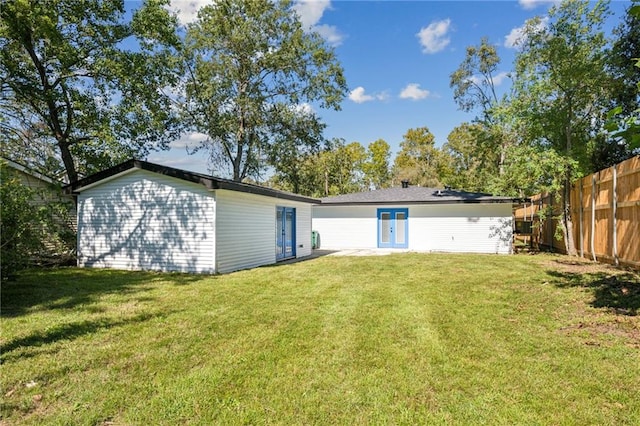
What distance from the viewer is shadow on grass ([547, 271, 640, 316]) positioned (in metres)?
5.17

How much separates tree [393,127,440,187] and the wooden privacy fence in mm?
26163

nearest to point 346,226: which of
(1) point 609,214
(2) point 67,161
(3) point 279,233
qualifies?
(3) point 279,233

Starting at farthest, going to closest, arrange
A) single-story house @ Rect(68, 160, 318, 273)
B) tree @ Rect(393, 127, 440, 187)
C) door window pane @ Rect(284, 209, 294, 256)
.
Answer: tree @ Rect(393, 127, 440, 187), door window pane @ Rect(284, 209, 294, 256), single-story house @ Rect(68, 160, 318, 273)

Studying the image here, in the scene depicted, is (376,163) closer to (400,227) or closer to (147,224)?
A: (400,227)

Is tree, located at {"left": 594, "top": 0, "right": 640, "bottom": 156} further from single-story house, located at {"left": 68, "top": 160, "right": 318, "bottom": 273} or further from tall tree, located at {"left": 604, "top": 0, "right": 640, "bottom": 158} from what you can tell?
single-story house, located at {"left": 68, "top": 160, "right": 318, "bottom": 273}

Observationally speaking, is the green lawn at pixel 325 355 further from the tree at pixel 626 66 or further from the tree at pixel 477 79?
the tree at pixel 477 79

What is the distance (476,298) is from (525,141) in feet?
36.5

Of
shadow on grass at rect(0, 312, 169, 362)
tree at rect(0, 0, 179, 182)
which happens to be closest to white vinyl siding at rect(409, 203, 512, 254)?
tree at rect(0, 0, 179, 182)

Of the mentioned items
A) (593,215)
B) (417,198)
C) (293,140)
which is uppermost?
(293,140)

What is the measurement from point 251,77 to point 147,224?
14216mm

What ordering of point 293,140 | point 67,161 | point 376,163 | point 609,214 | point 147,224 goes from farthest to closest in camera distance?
point 376,163, point 293,140, point 67,161, point 147,224, point 609,214

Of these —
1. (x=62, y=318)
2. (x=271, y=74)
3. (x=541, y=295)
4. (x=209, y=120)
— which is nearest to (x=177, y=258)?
(x=62, y=318)

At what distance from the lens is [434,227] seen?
16312 mm

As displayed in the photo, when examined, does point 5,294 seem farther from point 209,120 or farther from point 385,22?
point 209,120
